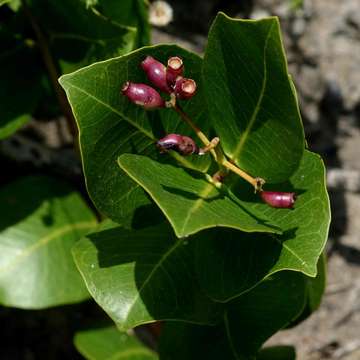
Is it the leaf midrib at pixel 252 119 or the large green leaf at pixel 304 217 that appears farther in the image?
the large green leaf at pixel 304 217

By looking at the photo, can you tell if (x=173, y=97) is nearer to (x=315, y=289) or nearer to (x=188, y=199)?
(x=188, y=199)

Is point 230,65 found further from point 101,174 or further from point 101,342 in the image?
point 101,342

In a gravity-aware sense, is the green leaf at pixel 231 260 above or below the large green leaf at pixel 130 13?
below

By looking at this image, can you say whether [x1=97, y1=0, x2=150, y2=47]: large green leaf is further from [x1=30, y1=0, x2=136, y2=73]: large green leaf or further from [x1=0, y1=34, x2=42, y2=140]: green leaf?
[x1=0, y1=34, x2=42, y2=140]: green leaf

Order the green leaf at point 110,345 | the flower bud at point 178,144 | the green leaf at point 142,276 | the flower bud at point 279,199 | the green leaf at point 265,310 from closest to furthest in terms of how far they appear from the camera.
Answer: the flower bud at point 178,144 → the flower bud at point 279,199 → the green leaf at point 142,276 → the green leaf at point 265,310 → the green leaf at point 110,345

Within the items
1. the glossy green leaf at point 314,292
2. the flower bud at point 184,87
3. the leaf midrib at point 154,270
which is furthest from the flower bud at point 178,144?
the glossy green leaf at point 314,292

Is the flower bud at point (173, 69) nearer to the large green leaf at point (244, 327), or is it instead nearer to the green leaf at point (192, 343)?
the large green leaf at point (244, 327)
